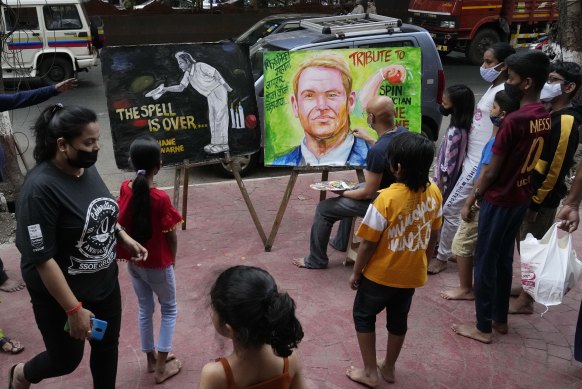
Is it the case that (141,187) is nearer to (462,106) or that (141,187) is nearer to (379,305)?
(379,305)

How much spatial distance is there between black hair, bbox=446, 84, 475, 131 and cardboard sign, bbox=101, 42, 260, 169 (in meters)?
1.83

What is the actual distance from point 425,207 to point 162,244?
1486mm

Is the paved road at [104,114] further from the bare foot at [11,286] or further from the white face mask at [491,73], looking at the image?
the white face mask at [491,73]

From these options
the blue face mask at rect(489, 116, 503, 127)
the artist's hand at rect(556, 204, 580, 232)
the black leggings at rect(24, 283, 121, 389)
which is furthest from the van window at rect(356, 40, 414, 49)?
the black leggings at rect(24, 283, 121, 389)

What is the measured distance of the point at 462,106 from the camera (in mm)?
4914

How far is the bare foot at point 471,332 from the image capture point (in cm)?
420

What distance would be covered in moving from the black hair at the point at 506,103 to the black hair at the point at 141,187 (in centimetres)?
247

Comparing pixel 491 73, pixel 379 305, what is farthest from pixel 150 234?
pixel 491 73

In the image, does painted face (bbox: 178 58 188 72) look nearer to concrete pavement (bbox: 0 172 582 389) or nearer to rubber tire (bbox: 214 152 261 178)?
concrete pavement (bbox: 0 172 582 389)

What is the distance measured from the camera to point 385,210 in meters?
3.25

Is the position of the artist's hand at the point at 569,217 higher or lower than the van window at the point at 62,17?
lower

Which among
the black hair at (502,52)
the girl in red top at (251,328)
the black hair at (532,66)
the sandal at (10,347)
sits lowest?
the sandal at (10,347)

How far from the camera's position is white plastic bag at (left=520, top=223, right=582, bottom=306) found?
157 inches

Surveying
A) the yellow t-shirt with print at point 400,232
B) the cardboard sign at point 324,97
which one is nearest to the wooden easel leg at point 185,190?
the cardboard sign at point 324,97
